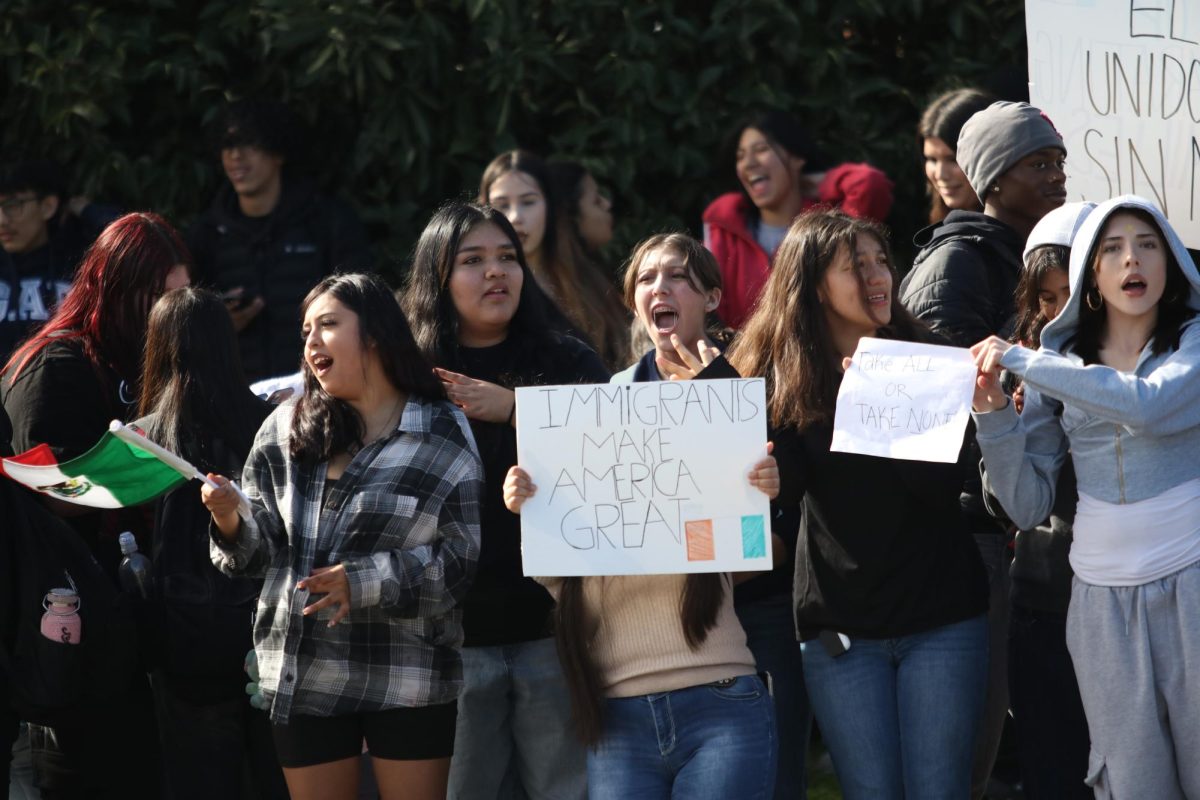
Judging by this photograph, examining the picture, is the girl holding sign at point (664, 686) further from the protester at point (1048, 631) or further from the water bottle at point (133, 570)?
the water bottle at point (133, 570)

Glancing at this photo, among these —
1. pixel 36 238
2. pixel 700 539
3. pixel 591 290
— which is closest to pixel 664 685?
pixel 700 539

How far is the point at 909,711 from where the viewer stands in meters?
4.06

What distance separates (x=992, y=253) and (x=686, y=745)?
1844 millimetres

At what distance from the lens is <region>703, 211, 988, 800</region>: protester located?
4059mm

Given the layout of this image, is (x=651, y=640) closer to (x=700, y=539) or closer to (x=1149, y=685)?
(x=700, y=539)

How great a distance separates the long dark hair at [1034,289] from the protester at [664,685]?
2.86 feet

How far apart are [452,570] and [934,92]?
3.93 meters

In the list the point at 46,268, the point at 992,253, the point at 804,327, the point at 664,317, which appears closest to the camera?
the point at 804,327

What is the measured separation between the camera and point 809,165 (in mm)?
6719

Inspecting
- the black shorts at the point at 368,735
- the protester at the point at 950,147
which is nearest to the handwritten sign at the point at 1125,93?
the protester at the point at 950,147

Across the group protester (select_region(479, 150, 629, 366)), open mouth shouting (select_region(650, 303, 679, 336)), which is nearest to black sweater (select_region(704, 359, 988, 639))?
open mouth shouting (select_region(650, 303, 679, 336))

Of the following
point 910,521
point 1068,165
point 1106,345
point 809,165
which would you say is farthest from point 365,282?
point 809,165

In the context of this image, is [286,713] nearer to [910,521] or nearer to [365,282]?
[365,282]

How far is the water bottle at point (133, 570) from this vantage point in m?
4.59
